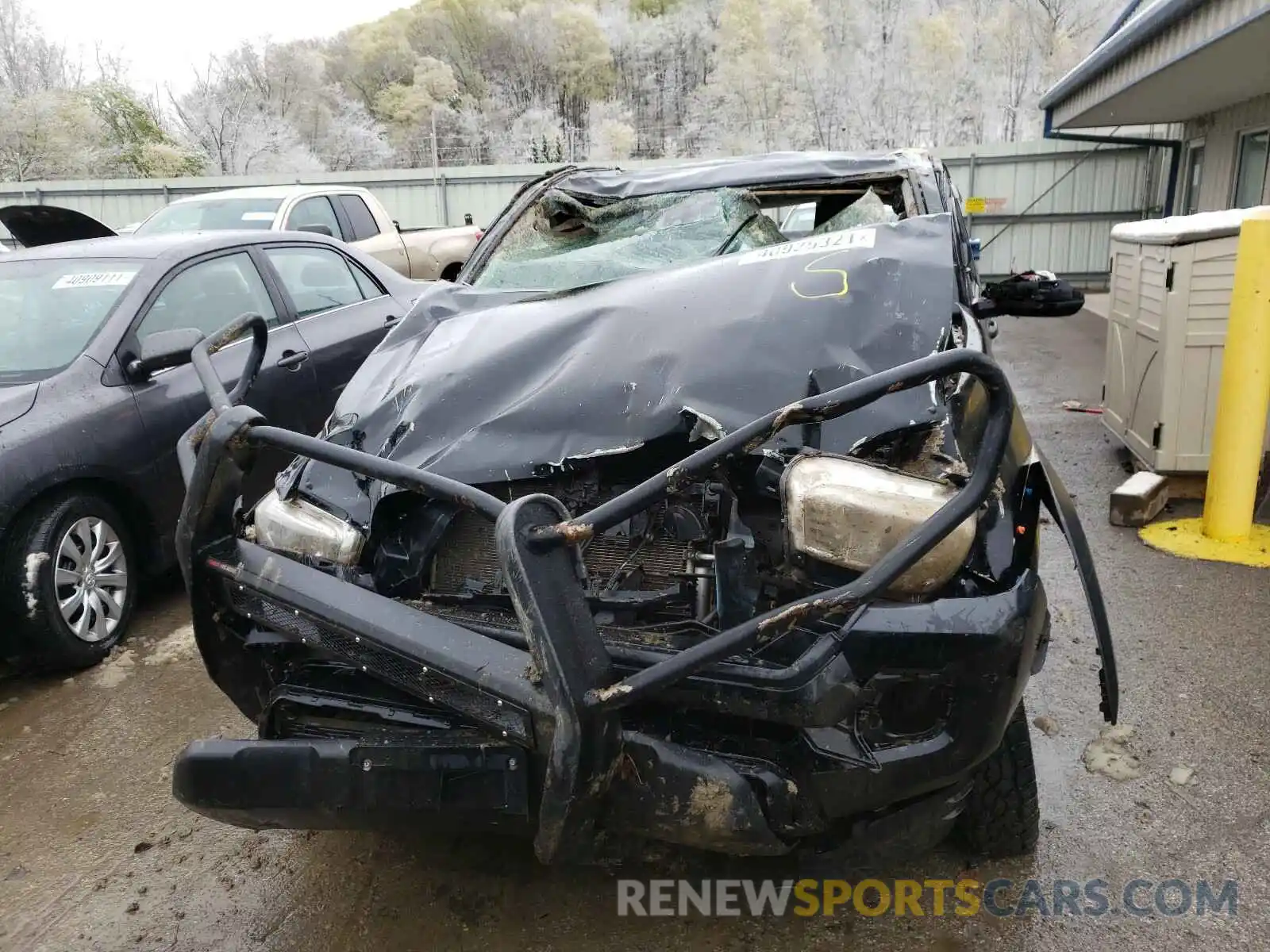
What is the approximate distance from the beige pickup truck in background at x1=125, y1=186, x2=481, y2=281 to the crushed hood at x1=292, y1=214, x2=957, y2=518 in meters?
6.19

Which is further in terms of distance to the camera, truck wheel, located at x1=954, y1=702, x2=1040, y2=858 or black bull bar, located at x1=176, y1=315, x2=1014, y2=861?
truck wheel, located at x1=954, y1=702, x2=1040, y2=858

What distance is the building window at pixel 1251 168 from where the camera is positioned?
10266 mm

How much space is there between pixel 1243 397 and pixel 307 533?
4186mm

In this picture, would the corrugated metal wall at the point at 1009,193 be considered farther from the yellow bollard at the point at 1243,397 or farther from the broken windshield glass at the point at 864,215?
the broken windshield glass at the point at 864,215

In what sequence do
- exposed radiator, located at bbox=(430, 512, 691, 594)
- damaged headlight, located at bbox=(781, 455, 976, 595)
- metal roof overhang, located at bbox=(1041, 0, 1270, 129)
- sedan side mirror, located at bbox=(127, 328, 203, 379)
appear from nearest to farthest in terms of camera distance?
damaged headlight, located at bbox=(781, 455, 976, 595) → exposed radiator, located at bbox=(430, 512, 691, 594) → sedan side mirror, located at bbox=(127, 328, 203, 379) → metal roof overhang, located at bbox=(1041, 0, 1270, 129)

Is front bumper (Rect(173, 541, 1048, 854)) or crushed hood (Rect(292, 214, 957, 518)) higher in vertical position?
crushed hood (Rect(292, 214, 957, 518))

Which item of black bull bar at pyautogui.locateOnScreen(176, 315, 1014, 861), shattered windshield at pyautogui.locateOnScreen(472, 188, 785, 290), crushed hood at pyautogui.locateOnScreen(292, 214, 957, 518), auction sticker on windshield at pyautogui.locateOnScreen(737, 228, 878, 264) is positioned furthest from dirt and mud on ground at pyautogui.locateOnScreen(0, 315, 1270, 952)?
shattered windshield at pyautogui.locateOnScreen(472, 188, 785, 290)

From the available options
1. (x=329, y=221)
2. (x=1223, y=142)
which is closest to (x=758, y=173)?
(x=329, y=221)

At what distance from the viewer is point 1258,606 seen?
375 cm

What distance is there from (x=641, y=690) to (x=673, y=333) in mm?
1202

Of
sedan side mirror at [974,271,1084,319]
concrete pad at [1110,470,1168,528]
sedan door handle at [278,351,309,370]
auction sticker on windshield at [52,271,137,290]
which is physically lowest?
concrete pad at [1110,470,1168,528]

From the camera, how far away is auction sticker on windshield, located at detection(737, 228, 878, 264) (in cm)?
285

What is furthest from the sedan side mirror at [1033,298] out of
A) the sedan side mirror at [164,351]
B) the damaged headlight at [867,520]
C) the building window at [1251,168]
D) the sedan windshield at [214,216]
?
the building window at [1251,168]

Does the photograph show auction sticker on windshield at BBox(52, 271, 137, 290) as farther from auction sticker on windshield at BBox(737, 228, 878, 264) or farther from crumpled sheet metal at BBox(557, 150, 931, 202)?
auction sticker on windshield at BBox(737, 228, 878, 264)
